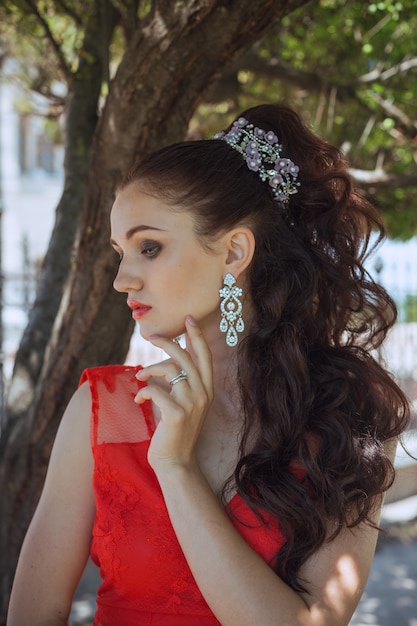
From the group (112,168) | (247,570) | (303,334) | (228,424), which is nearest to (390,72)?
(112,168)

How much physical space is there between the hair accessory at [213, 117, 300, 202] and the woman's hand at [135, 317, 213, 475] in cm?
60

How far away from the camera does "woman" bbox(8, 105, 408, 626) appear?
2045 mm

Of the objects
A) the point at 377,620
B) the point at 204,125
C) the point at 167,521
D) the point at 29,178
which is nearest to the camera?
the point at 167,521

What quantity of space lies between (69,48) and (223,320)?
476cm

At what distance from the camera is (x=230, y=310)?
7.63 feet

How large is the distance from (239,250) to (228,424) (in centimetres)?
A: 56

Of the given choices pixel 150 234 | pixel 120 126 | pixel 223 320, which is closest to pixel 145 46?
pixel 120 126

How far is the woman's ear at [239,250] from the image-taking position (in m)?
2.32

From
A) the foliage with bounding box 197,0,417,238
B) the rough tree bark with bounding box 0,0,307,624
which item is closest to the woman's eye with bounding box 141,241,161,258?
the rough tree bark with bounding box 0,0,307,624

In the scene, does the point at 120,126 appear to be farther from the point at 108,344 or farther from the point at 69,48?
the point at 69,48

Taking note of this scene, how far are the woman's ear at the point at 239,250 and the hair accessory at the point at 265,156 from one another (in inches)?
7.7

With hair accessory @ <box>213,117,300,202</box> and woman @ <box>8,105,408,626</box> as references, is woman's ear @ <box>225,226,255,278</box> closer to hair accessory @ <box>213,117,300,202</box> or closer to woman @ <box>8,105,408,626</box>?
woman @ <box>8,105,408,626</box>

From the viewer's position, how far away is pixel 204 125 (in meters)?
6.86

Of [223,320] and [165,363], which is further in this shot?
[223,320]
